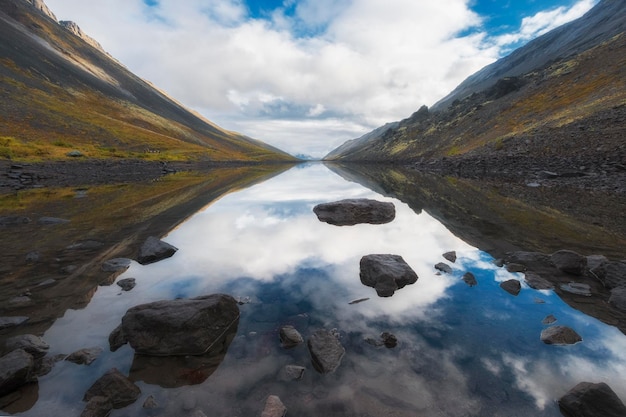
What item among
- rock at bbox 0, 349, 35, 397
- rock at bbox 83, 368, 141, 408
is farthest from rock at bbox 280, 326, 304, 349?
rock at bbox 0, 349, 35, 397

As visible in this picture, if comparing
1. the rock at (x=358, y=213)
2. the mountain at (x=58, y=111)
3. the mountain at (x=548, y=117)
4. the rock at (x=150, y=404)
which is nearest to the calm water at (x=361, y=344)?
the rock at (x=150, y=404)

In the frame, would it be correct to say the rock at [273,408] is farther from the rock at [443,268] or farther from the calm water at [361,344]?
the rock at [443,268]

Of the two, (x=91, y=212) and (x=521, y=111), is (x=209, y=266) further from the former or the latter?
(x=521, y=111)

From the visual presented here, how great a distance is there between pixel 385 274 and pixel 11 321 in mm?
12904

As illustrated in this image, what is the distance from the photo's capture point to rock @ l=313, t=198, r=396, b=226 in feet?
82.7

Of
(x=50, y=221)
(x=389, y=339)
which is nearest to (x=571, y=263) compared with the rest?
(x=389, y=339)

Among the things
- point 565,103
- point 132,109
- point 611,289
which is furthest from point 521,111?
point 132,109

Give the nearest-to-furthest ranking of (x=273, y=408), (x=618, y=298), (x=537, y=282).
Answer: (x=273, y=408) < (x=618, y=298) < (x=537, y=282)

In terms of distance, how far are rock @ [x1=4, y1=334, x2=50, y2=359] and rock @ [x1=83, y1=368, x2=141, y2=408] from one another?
2.59m

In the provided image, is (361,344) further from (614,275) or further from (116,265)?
(116,265)

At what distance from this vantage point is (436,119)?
586 feet

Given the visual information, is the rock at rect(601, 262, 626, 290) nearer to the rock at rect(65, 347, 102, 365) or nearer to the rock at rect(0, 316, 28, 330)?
the rock at rect(65, 347, 102, 365)

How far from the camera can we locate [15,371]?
682 centimetres

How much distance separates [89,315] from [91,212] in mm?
22106
